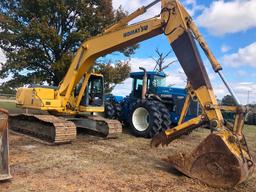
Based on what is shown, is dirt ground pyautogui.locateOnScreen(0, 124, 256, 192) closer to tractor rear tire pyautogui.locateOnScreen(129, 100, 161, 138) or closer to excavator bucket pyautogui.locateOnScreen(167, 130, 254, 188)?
excavator bucket pyautogui.locateOnScreen(167, 130, 254, 188)

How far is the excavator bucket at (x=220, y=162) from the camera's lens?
5609mm

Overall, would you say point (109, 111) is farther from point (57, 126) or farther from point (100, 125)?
point (57, 126)

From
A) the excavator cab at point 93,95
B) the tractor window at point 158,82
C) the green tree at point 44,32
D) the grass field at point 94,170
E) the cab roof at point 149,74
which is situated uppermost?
the green tree at point 44,32

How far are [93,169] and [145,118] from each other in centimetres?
532

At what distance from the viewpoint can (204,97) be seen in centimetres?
659

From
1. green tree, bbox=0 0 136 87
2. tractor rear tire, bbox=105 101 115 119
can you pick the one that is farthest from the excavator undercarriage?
green tree, bbox=0 0 136 87

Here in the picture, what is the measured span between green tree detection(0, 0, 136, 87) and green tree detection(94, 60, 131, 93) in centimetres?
209

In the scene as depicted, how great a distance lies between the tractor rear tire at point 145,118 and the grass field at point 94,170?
147cm

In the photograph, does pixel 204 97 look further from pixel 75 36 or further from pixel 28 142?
pixel 75 36

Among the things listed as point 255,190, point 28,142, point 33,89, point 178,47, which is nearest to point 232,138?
point 255,190

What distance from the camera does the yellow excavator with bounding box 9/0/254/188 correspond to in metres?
5.82

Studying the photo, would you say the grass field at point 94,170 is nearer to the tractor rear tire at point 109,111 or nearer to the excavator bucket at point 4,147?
the excavator bucket at point 4,147

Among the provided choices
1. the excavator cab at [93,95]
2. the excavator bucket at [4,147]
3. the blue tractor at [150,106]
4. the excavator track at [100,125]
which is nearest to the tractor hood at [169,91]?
the blue tractor at [150,106]

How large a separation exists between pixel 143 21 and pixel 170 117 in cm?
435
